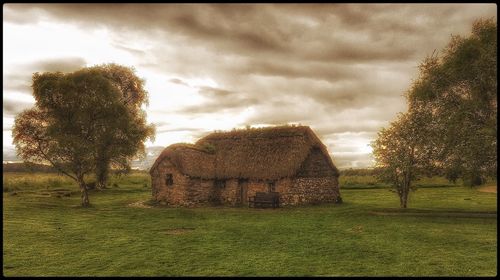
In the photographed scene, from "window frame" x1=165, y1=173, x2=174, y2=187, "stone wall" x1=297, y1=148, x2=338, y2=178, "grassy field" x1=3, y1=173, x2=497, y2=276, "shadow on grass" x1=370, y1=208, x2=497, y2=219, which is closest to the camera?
"grassy field" x1=3, y1=173, x2=497, y2=276

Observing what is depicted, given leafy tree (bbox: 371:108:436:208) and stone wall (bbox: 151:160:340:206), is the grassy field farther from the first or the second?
leafy tree (bbox: 371:108:436:208)

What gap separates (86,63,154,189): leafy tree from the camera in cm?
3684

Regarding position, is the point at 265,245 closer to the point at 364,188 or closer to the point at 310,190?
the point at 310,190

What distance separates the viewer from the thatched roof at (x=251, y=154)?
3588 cm

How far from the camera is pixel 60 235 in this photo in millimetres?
21016

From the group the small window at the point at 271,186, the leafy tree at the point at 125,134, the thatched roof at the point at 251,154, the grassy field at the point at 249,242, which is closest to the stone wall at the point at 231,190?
the small window at the point at 271,186

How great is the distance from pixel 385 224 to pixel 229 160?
60.5 ft

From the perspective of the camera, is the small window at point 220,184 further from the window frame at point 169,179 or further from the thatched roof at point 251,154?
the window frame at point 169,179

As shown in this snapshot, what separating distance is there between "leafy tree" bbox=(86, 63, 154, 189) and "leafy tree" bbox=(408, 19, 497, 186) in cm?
2692

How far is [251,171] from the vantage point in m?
36.6

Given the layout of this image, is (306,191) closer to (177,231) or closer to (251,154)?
(251,154)

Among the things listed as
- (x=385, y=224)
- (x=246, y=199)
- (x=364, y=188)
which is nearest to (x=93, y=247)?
(x=385, y=224)

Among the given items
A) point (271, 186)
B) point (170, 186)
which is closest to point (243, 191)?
point (271, 186)

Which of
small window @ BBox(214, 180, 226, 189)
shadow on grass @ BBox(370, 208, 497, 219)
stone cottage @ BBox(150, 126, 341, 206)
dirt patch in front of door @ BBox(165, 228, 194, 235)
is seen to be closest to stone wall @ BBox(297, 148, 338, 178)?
stone cottage @ BBox(150, 126, 341, 206)
